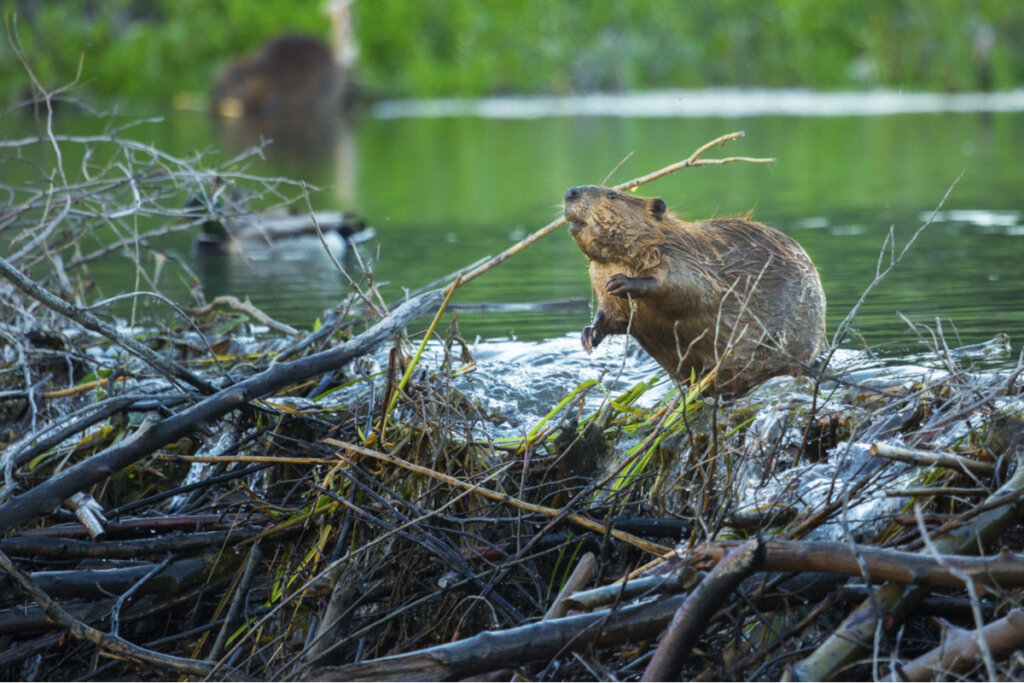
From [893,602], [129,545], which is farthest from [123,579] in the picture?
[893,602]

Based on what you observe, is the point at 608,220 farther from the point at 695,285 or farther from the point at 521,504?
the point at 521,504

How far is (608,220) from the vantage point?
11.6ft

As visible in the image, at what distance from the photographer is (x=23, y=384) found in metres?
4.09

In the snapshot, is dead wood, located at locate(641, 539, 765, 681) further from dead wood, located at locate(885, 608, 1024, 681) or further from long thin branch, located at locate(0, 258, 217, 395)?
long thin branch, located at locate(0, 258, 217, 395)

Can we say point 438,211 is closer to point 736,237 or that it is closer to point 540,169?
point 540,169

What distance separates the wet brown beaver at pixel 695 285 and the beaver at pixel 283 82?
27.0m

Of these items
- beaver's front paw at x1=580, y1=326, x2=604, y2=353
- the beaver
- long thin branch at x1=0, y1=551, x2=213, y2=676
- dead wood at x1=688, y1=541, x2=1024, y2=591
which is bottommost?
the beaver

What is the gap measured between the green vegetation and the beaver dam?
26.5 m

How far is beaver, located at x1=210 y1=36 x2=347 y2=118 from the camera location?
1175 inches

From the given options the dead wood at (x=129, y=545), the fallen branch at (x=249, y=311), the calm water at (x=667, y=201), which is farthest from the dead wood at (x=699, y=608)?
the fallen branch at (x=249, y=311)

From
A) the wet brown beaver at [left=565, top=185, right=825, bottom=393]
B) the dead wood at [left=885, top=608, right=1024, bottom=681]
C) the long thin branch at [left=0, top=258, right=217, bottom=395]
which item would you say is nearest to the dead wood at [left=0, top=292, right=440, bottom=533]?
the long thin branch at [left=0, top=258, right=217, bottom=395]

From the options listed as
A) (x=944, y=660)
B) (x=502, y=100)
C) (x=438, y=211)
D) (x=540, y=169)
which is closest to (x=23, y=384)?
(x=944, y=660)

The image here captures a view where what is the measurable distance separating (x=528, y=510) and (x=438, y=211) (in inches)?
331

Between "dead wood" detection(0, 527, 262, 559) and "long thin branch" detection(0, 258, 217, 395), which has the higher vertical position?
"long thin branch" detection(0, 258, 217, 395)
